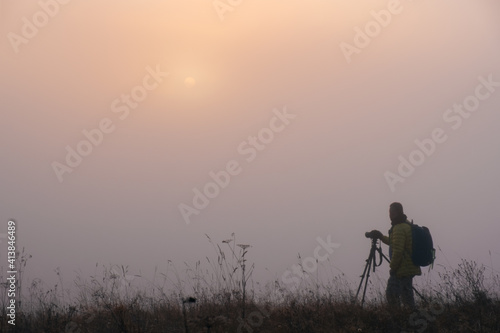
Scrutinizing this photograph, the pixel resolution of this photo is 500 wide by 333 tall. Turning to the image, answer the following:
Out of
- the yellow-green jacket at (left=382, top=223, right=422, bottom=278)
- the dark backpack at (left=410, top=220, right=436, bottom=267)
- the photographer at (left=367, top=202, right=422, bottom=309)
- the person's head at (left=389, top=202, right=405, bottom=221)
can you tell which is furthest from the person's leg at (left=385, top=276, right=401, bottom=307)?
the person's head at (left=389, top=202, right=405, bottom=221)

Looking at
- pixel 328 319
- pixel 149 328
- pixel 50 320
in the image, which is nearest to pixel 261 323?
pixel 328 319

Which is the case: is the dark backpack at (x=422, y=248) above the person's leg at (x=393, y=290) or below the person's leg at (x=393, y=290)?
above

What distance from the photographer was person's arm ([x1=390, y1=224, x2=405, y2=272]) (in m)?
8.59

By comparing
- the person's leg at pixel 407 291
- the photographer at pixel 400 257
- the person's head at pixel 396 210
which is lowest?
the person's leg at pixel 407 291

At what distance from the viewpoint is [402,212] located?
8.88m

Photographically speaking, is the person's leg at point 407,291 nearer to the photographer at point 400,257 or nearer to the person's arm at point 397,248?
the photographer at point 400,257

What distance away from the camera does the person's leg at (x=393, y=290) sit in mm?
8056

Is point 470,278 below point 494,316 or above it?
above

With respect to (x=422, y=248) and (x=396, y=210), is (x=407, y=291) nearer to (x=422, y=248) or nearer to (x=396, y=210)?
(x=422, y=248)

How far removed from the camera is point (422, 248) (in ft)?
28.1

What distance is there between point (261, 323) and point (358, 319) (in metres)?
1.23

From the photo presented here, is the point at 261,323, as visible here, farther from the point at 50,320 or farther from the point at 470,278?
the point at 470,278

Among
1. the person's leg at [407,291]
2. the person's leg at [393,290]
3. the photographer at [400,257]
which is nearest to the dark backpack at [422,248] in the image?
the photographer at [400,257]

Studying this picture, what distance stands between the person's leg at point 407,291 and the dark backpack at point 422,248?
0.30m
